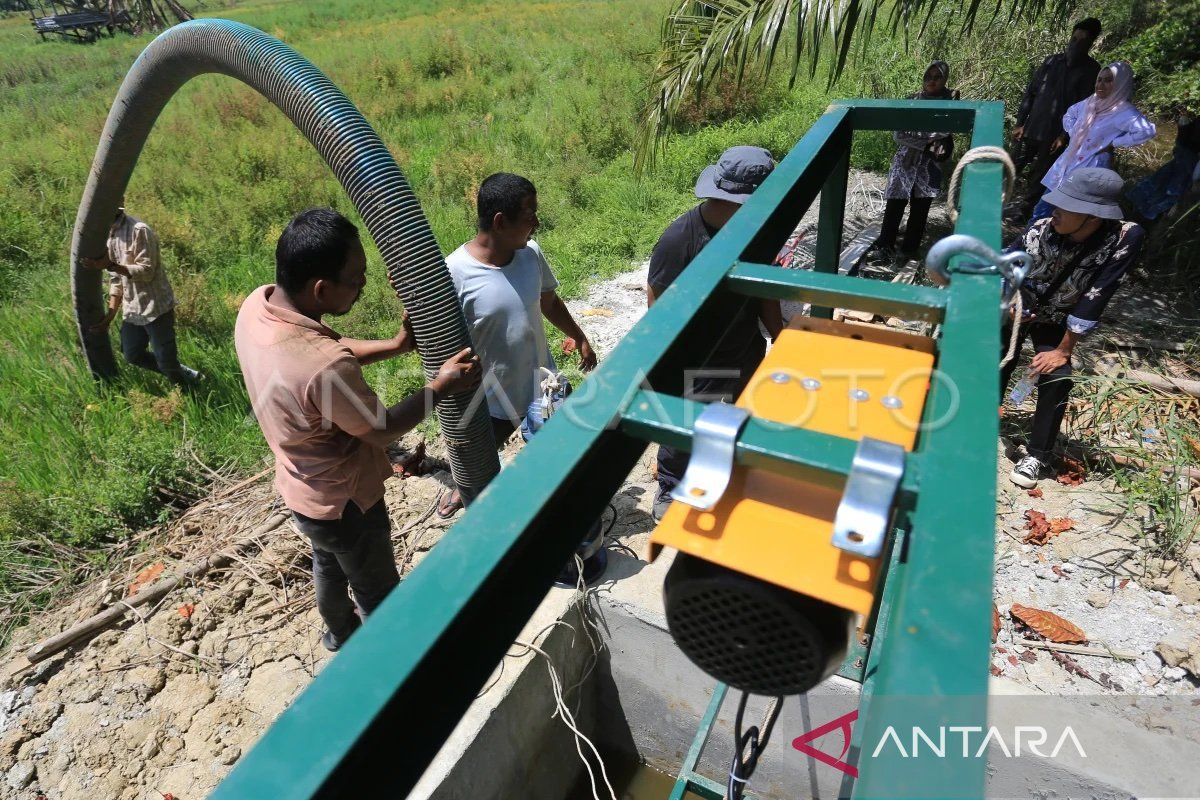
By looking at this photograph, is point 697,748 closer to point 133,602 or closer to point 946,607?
point 946,607

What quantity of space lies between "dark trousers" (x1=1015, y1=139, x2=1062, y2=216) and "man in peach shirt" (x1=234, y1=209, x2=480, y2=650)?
19.4 ft

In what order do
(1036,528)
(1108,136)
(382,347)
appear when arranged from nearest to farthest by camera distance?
(382,347), (1036,528), (1108,136)

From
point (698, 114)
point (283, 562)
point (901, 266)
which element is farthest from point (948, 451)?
point (698, 114)

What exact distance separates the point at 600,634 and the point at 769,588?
254 centimetres

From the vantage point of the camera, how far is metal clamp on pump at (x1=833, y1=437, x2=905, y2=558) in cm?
84

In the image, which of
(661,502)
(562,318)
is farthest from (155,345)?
(661,502)

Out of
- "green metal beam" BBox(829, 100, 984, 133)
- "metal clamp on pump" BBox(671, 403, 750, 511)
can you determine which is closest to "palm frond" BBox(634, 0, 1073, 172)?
"green metal beam" BBox(829, 100, 984, 133)

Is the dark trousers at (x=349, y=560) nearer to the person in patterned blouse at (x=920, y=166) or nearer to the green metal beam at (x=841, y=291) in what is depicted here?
the green metal beam at (x=841, y=291)

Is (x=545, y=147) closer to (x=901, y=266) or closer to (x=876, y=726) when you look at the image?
(x=901, y=266)

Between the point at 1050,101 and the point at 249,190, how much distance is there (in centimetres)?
819

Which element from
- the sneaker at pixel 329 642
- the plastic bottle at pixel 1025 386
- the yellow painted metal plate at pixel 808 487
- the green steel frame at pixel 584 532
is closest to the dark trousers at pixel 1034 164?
the plastic bottle at pixel 1025 386

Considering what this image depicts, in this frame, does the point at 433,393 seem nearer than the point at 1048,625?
Yes

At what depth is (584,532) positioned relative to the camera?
112 cm

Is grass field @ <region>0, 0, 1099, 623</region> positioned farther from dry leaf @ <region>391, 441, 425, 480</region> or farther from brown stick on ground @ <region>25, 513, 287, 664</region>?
dry leaf @ <region>391, 441, 425, 480</region>
